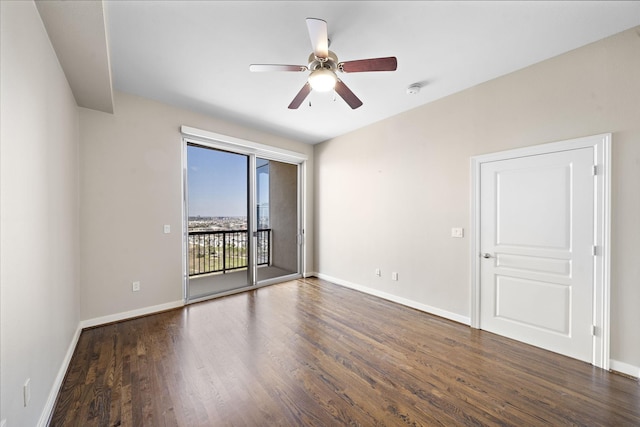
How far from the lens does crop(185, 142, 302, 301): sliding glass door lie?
3.99m

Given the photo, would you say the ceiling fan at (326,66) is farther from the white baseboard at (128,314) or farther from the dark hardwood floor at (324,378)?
the white baseboard at (128,314)

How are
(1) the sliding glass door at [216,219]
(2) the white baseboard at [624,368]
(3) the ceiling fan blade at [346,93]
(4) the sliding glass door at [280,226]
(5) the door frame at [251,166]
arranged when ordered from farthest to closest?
(4) the sliding glass door at [280,226], (1) the sliding glass door at [216,219], (5) the door frame at [251,166], (3) the ceiling fan blade at [346,93], (2) the white baseboard at [624,368]

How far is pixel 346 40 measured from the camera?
85.7 inches

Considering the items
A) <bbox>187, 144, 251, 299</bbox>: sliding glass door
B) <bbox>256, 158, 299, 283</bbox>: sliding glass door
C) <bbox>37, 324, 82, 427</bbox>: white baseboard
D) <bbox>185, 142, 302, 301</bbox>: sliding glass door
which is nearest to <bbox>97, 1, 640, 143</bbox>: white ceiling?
<bbox>187, 144, 251, 299</bbox>: sliding glass door

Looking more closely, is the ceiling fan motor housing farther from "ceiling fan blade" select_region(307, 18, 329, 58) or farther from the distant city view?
the distant city view

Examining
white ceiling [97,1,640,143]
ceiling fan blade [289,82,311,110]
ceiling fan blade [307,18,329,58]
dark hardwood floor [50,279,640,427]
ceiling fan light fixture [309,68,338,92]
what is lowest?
dark hardwood floor [50,279,640,427]

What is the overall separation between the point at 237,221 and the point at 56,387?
9.52ft

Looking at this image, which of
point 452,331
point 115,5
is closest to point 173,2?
point 115,5

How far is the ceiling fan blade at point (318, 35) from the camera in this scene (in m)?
1.59

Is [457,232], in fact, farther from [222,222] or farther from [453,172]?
[222,222]

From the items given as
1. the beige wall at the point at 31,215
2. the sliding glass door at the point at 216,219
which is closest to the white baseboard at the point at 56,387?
the beige wall at the point at 31,215

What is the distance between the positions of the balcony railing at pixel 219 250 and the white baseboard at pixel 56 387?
7.12 feet

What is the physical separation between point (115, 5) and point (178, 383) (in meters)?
2.88

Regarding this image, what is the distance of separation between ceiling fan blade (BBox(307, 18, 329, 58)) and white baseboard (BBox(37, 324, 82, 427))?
2.98 m
